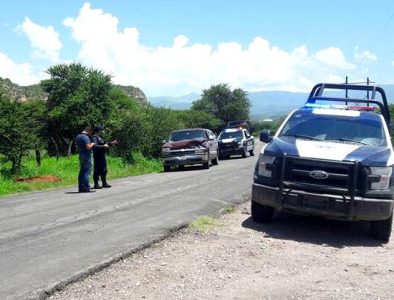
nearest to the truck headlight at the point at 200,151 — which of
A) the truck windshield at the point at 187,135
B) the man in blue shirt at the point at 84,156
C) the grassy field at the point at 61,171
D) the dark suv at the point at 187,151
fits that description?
the dark suv at the point at 187,151

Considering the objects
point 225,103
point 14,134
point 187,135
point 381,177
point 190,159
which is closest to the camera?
point 381,177

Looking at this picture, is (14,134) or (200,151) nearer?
(14,134)

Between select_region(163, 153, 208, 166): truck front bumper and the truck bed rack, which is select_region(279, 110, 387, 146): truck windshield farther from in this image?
select_region(163, 153, 208, 166): truck front bumper

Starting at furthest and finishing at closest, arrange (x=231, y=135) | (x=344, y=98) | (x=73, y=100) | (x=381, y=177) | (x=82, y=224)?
(x=231, y=135) → (x=73, y=100) → (x=344, y=98) → (x=82, y=224) → (x=381, y=177)

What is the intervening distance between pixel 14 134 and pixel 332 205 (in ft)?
46.6

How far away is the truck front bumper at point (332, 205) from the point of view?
7.33 metres

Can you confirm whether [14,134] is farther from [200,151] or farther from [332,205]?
[332,205]

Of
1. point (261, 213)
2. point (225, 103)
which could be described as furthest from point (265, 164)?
point (225, 103)

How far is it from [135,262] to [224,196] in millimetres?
6038

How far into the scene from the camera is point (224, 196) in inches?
475

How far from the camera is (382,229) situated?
25.4 ft

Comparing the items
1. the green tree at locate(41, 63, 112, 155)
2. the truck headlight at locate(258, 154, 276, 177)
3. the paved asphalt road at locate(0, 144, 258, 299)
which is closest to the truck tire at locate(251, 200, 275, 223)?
the truck headlight at locate(258, 154, 276, 177)

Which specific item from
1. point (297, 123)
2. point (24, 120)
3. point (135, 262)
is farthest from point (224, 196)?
point (24, 120)

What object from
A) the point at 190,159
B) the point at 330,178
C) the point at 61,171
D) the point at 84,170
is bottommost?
the point at 61,171
